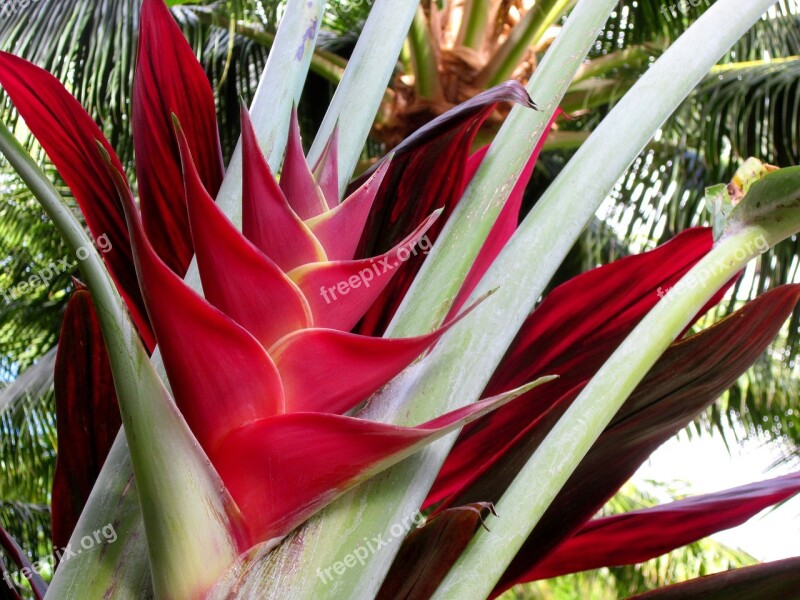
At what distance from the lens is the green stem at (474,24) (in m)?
2.22

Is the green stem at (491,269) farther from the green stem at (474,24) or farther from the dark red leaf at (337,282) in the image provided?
the green stem at (474,24)

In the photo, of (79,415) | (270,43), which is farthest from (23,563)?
(270,43)

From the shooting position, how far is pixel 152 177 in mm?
370

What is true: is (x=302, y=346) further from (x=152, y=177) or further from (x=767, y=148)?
(x=767, y=148)

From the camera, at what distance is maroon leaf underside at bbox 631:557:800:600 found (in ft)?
1.04

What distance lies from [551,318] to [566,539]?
95mm

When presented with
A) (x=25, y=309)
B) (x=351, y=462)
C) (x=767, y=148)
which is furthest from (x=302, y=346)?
(x=25, y=309)

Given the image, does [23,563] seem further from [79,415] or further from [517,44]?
[517,44]

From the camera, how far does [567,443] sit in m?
0.28

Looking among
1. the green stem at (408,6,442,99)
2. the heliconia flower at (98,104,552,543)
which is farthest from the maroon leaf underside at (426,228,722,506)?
the green stem at (408,6,442,99)

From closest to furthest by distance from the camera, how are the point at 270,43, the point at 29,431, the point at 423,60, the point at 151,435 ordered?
the point at 151,435, the point at 423,60, the point at 270,43, the point at 29,431

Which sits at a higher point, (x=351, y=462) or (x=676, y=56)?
(x=676, y=56)

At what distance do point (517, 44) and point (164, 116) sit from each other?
197cm

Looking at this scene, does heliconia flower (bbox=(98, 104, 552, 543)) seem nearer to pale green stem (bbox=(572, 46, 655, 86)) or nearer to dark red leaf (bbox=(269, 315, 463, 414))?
dark red leaf (bbox=(269, 315, 463, 414))
